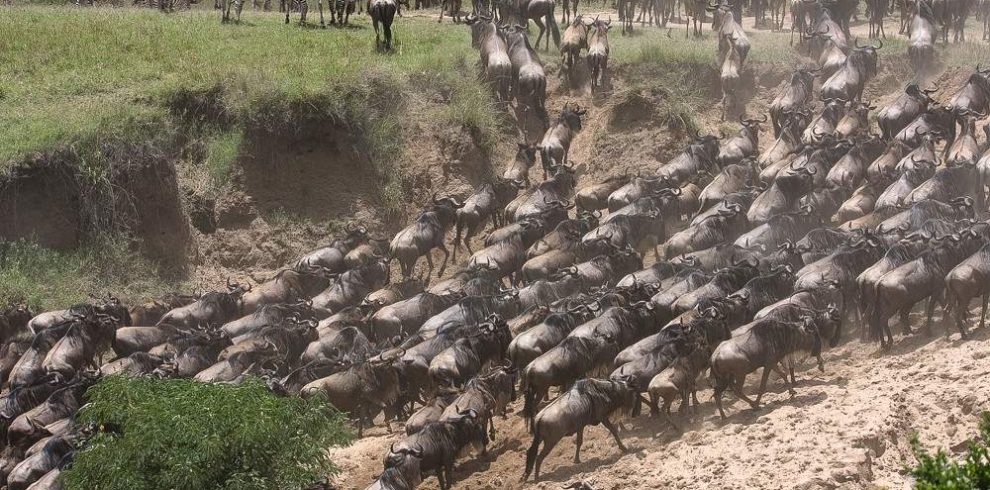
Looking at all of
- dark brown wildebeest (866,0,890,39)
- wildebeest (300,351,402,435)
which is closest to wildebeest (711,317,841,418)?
wildebeest (300,351,402,435)

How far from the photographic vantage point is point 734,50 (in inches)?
1041

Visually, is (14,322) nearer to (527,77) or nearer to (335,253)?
(335,253)

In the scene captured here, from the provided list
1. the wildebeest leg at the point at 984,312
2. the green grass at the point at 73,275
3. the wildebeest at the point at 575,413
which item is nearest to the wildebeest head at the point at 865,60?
the wildebeest leg at the point at 984,312

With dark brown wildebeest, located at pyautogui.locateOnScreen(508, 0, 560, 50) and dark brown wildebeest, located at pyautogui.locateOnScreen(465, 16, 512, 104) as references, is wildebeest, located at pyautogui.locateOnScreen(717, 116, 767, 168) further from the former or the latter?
dark brown wildebeest, located at pyautogui.locateOnScreen(508, 0, 560, 50)

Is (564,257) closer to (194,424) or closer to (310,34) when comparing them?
(194,424)

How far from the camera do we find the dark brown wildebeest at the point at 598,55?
26.5m

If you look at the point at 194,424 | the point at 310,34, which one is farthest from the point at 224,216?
the point at 194,424

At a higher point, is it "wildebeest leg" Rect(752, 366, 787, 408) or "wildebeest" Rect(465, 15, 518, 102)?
"wildebeest" Rect(465, 15, 518, 102)

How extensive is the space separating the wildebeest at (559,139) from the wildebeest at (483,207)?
0.76 m

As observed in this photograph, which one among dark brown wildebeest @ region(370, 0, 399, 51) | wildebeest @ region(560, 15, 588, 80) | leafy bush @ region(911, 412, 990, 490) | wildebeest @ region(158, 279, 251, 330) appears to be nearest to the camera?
leafy bush @ region(911, 412, 990, 490)

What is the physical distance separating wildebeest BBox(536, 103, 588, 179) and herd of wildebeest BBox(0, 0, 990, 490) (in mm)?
56

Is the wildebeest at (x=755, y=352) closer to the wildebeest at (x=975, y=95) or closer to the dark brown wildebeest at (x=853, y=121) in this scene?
the dark brown wildebeest at (x=853, y=121)

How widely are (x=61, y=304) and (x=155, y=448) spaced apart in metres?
8.99

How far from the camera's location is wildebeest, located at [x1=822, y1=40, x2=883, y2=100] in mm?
25047
